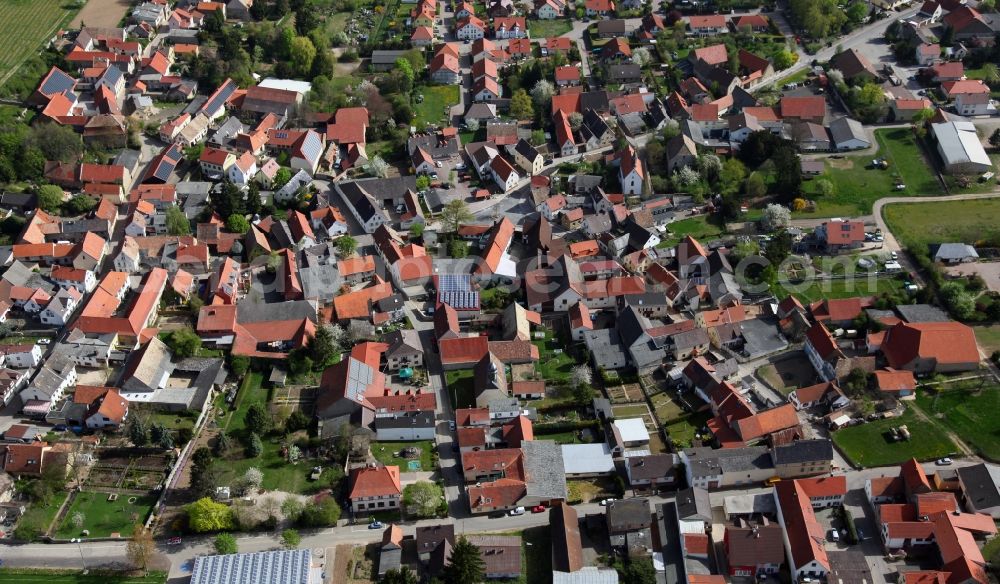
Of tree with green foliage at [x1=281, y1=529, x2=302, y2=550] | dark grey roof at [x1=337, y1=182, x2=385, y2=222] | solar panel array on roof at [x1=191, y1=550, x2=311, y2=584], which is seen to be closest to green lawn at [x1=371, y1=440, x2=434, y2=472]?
tree with green foliage at [x1=281, y1=529, x2=302, y2=550]

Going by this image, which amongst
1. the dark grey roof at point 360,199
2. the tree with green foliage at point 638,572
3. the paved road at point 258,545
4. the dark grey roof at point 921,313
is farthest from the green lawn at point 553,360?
the dark grey roof at point 921,313

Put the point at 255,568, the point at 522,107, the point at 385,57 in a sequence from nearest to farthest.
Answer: the point at 255,568 → the point at 522,107 → the point at 385,57

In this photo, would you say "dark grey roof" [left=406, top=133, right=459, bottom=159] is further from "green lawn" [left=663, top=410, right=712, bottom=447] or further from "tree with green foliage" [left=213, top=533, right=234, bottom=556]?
"tree with green foliage" [left=213, top=533, right=234, bottom=556]

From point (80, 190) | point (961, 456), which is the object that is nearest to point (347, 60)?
point (80, 190)

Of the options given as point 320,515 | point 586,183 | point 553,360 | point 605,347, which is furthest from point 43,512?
point 586,183

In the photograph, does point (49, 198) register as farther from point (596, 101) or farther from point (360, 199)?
point (596, 101)

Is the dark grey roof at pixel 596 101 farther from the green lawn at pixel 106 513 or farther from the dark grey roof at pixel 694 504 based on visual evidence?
the green lawn at pixel 106 513
